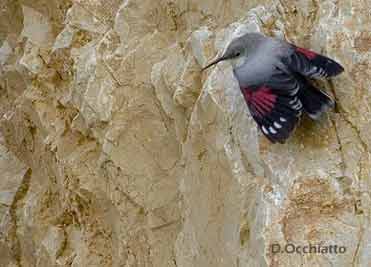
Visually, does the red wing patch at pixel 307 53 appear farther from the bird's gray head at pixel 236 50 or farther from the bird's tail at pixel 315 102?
the bird's gray head at pixel 236 50

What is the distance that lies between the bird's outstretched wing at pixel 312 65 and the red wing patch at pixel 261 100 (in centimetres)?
20

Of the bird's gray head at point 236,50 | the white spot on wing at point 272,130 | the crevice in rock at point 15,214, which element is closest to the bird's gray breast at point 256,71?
the bird's gray head at point 236,50

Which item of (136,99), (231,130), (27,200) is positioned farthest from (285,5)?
(27,200)

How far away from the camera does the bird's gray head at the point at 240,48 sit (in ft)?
13.5

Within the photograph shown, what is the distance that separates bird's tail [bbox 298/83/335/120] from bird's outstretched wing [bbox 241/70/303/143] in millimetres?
48

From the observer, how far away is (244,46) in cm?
412

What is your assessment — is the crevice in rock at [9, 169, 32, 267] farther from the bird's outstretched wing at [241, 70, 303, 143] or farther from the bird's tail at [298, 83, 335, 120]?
the bird's tail at [298, 83, 335, 120]

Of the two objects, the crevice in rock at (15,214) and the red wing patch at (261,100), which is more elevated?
the red wing patch at (261,100)

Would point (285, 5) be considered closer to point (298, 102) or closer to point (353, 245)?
point (298, 102)

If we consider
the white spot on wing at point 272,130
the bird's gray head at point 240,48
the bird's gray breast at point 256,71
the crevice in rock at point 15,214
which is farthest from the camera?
the crevice in rock at point 15,214

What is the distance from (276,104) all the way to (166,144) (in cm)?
178

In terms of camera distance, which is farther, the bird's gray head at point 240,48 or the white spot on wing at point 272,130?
the bird's gray head at point 240,48

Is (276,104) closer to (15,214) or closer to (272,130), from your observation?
(272,130)

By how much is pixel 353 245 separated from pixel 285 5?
1597mm
